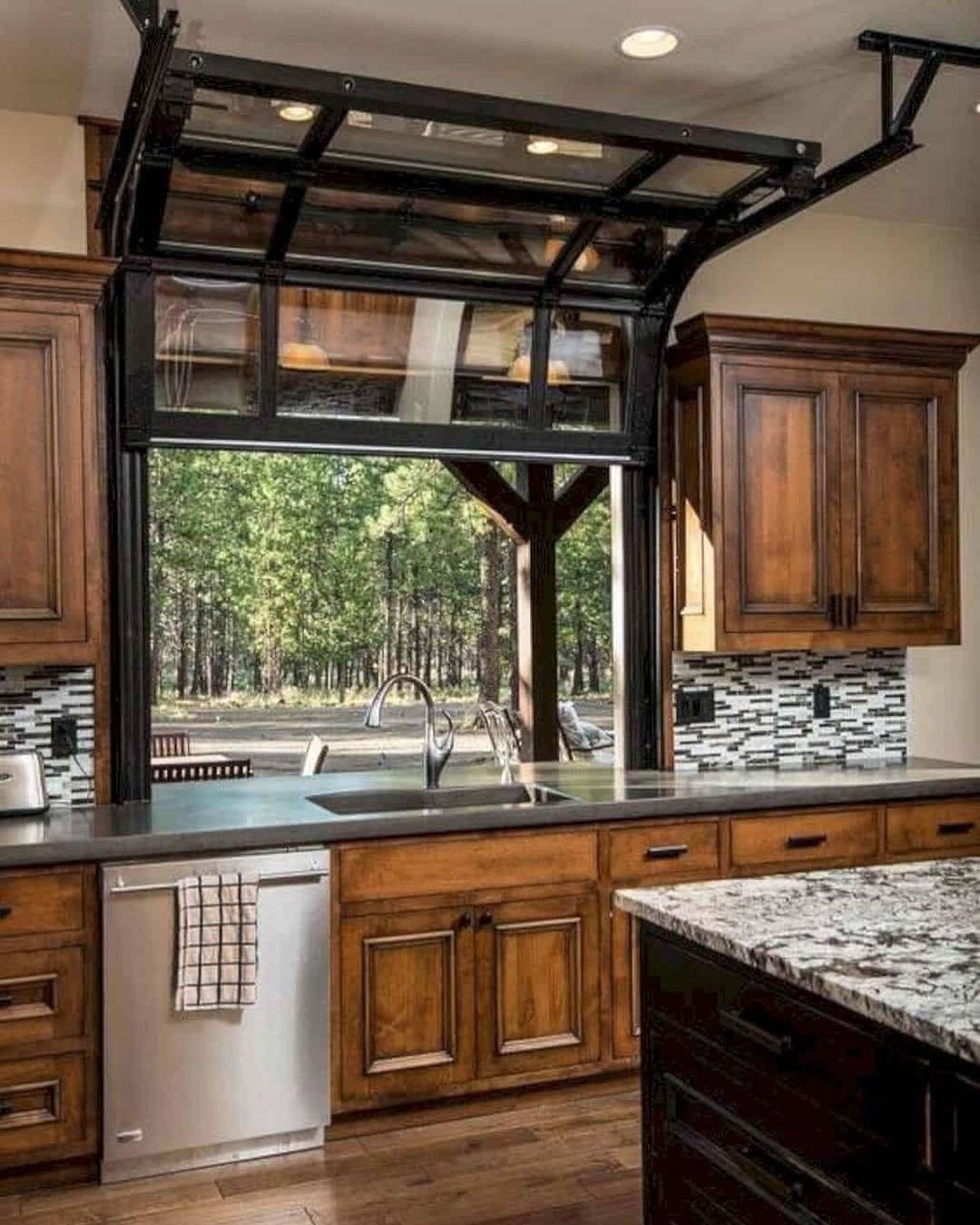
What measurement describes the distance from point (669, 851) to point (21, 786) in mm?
1845

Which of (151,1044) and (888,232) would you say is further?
(888,232)

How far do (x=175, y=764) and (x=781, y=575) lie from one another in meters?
3.52

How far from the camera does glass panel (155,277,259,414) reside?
3.71 meters

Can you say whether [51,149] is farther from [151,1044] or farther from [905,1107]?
[905,1107]

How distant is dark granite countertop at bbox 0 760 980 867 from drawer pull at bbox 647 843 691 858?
0.09m

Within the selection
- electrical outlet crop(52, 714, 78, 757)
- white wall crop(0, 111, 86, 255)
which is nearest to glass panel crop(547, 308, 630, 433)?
white wall crop(0, 111, 86, 255)

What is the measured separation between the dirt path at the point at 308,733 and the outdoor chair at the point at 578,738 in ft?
1.53

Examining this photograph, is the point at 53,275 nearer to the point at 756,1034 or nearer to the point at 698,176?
the point at 698,176

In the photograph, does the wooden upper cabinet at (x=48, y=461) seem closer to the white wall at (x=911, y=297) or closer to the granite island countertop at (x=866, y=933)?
the granite island countertop at (x=866, y=933)

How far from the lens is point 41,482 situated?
Answer: 3387 mm

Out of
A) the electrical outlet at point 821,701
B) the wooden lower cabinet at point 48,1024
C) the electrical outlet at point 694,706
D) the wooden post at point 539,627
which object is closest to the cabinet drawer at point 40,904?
the wooden lower cabinet at point 48,1024

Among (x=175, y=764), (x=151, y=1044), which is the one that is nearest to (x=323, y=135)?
(x=151, y=1044)

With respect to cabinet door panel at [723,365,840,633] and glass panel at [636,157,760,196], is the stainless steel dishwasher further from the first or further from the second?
glass panel at [636,157,760,196]

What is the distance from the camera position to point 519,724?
22.5ft
